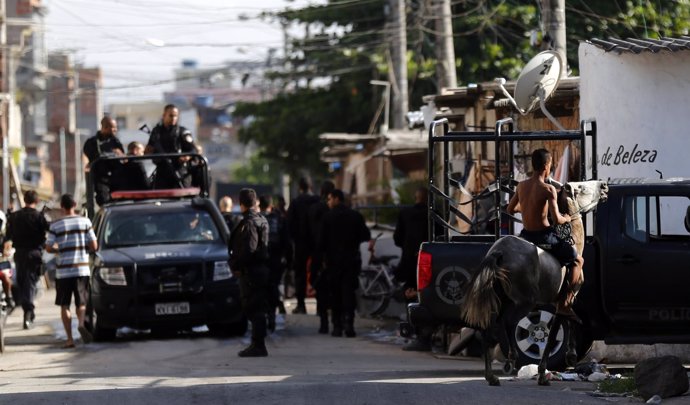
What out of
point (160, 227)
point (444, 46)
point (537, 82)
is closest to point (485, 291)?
point (537, 82)

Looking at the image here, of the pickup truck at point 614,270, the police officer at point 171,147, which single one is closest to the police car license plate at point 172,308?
the police officer at point 171,147

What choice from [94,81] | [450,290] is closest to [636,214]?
[450,290]

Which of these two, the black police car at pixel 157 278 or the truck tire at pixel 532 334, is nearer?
the truck tire at pixel 532 334

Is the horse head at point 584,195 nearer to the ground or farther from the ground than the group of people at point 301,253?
farther from the ground

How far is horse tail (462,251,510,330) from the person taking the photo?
11.6m

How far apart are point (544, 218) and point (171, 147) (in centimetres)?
986

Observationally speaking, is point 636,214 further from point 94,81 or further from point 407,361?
point 94,81

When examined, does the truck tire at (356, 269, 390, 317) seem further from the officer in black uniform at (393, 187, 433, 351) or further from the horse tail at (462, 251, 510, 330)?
the horse tail at (462, 251, 510, 330)

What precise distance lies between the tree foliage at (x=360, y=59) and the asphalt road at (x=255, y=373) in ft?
43.3

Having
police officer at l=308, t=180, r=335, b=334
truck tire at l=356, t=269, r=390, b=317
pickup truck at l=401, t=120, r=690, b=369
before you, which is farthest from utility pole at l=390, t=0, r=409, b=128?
pickup truck at l=401, t=120, r=690, b=369

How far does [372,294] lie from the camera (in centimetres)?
2198

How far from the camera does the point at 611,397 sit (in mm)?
11352

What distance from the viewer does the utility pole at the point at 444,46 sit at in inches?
931

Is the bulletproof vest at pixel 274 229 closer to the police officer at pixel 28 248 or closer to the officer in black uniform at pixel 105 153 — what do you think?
the officer in black uniform at pixel 105 153
